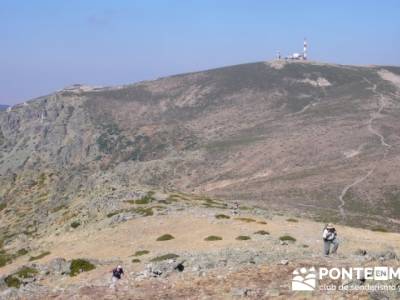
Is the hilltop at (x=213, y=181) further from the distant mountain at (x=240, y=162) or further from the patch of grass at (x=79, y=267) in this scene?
the patch of grass at (x=79, y=267)

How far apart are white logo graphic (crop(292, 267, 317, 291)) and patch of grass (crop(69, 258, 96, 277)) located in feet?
51.3

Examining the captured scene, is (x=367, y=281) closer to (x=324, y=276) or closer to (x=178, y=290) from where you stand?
(x=324, y=276)

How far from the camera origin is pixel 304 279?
21.4 m

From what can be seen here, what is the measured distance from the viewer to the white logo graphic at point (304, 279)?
2061cm

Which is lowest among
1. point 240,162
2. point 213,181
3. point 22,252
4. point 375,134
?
point 213,181

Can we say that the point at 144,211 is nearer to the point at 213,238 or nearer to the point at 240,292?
the point at 213,238

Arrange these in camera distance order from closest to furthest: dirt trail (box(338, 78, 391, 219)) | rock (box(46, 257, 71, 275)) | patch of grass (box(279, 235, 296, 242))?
1. rock (box(46, 257, 71, 275))
2. patch of grass (box(279, 235, 296, 242))
3. dirt trail (box(338, 78, 391, 219))

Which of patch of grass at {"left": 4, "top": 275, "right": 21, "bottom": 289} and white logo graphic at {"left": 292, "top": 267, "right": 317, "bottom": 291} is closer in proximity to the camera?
white logo graphic at {"left": 292, "top": 267, "right": 317, "bottom": 291}

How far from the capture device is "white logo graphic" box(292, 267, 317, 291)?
67.6 ft

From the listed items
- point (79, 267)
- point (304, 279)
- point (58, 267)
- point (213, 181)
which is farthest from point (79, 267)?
point (213, 181)

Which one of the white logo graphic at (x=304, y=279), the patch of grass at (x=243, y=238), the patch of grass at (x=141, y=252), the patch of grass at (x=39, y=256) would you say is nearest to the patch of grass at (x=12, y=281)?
the patch of grass at (x=141, y=252)

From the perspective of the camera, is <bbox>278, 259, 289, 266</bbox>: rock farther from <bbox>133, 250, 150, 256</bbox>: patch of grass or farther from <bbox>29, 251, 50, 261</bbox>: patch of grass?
<bbox>29, 251, 50, 261</bbox>: patch of grass

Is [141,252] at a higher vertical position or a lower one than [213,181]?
higher

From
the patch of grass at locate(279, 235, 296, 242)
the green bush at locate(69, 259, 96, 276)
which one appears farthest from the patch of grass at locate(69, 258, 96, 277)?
the patch of grass at locate(279, 235, 296, 242)
